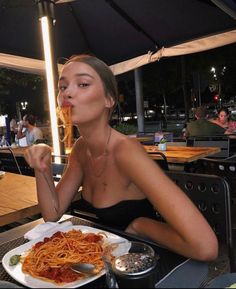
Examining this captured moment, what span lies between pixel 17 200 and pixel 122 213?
39.4 inches

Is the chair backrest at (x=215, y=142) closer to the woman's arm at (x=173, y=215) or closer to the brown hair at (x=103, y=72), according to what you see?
the brown hair at (x=103, y=72)

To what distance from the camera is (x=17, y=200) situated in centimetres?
217

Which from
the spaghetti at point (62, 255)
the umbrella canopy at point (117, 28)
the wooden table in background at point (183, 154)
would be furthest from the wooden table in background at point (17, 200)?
the umbrella canopy at point (117, 28)

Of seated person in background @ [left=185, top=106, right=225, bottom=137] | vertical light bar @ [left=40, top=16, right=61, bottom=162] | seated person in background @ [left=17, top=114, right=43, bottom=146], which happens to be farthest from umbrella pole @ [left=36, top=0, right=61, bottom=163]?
seated person in background @ [left=17, top=114, right=43, bottom=146]

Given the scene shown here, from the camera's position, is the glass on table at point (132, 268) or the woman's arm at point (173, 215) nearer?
the glass on table at point (132, 268)

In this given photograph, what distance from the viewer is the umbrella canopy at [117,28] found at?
14.5 ft

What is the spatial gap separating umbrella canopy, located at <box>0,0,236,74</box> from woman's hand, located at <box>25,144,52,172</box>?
317cm

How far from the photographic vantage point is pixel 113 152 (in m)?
1.47

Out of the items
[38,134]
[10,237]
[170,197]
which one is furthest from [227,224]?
[38,134]

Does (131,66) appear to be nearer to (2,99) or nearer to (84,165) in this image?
(84,165)

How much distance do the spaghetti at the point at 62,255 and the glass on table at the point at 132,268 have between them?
12 cm

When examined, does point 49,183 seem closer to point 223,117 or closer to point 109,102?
point 109,102

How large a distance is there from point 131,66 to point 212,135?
198 cm

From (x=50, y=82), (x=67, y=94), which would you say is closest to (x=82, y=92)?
(x=67, y=94)
